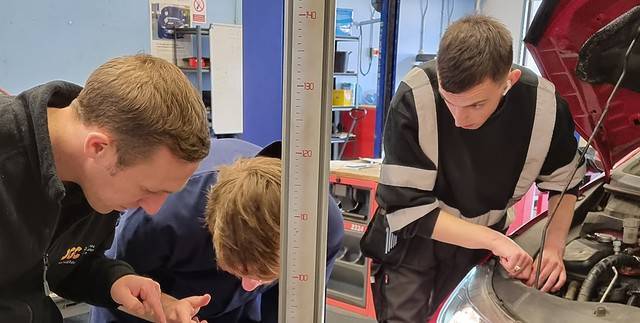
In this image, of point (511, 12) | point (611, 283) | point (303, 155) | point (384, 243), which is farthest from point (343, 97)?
point (303, 155)

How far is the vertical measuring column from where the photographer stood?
814mm

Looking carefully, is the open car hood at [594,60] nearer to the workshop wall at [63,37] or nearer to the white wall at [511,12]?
the workshop wall at [63,37]

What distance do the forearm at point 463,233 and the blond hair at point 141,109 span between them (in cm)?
77

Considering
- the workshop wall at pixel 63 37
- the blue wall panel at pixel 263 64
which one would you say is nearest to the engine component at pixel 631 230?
A: the blue wall panel at pixel 263 64

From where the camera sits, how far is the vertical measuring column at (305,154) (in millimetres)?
814

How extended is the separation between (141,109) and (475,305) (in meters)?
0.80

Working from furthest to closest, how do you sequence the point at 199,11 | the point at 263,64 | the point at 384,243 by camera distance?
1. the point at 199,11
2. the point at 263,64
3. the point at 384,243

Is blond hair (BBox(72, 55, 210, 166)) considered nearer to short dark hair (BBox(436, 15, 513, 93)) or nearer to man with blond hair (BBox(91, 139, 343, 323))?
man with blond hair (BBox(91, 139, 343, 323))

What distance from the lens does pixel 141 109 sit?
37.6 inches

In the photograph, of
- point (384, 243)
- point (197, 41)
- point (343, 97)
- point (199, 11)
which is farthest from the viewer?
point (343, 97)

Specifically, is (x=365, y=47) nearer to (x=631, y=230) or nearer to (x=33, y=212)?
(x=631, y=230)

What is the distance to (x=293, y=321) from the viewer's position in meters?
0.91

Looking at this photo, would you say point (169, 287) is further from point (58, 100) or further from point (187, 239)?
point (58, 100)

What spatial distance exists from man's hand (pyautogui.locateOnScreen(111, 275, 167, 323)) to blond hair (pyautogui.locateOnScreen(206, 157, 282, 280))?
0.17 metres
